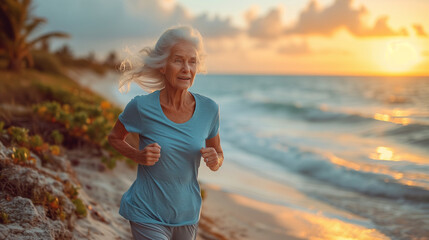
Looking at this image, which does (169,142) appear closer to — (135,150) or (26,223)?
(135,150)

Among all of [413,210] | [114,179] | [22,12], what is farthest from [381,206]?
[22,12]

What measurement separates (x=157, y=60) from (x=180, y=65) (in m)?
0.15

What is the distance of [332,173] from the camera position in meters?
9.01

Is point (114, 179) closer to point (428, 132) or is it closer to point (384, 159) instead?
point (384, 159)

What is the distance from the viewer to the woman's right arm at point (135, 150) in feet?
7.31

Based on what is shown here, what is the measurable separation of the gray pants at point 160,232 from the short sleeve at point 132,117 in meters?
0.56

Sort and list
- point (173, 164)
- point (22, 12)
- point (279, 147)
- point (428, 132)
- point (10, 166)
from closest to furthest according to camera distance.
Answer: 1. point (173, 164)
2. point (10, 166)
3. point (279, 147)
4. point (428, 132)
5. point (22, 12)

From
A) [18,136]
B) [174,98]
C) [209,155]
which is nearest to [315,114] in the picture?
[18,136]

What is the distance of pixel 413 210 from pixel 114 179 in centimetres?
471

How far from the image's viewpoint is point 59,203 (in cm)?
351

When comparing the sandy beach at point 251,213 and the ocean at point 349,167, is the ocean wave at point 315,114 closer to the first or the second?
the ocean at point 349,167

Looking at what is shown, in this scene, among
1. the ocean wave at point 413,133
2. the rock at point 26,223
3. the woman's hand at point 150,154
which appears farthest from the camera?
the ocean wave at point 413,133

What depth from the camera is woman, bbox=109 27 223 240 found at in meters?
2.37

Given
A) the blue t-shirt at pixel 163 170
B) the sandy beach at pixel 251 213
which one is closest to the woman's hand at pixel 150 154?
the blue t-shirt at pixel 163 170
